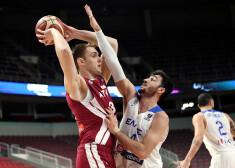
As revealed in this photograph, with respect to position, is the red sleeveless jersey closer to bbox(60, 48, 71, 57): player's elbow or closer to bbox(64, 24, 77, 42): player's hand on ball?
bbox(60, 48, 71, 57): player's elbow

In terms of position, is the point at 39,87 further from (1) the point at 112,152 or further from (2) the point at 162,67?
(1) the point at 112,152

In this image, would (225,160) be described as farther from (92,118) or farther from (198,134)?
(92,118)

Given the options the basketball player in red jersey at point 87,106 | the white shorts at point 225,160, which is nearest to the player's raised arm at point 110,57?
the basketball player in red jersey at point 87,106

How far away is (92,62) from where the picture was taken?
3.52m

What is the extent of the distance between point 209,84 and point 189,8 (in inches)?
388

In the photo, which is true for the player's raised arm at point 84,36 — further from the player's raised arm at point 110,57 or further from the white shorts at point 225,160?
the white shorts at point 225,160

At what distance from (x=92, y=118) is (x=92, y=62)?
2.01 ft

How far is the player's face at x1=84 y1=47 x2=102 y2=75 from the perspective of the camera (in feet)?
11.6

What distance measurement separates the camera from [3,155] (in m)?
15.8

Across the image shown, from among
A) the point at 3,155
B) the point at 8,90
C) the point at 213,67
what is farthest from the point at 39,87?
the point at 213,67

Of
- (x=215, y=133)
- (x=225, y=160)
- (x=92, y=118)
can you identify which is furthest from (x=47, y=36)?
(x=225, y=160)

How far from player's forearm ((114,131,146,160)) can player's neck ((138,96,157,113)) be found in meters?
0.48

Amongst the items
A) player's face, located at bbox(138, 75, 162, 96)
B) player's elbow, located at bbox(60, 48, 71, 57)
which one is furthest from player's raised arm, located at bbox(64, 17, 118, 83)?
player's elbow, located at bbox(60, 48, 71, 57)

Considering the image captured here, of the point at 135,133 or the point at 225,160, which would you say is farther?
the point at 225,160
